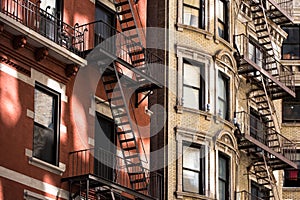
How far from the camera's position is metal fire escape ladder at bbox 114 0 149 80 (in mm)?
34781

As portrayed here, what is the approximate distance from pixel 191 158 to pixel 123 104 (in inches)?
242

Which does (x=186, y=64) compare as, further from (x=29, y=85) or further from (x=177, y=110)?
(x=29, y=85)

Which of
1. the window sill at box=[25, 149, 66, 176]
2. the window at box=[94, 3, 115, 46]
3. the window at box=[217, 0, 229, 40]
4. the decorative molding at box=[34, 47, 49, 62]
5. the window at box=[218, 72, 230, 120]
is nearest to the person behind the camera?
the window sill at box=[25, 149, 66, 176]

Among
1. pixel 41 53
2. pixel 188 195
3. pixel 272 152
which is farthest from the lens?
pixel 272 152

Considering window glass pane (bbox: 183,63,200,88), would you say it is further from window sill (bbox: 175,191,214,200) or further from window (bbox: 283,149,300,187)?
window (bbox: 283,149,300,187)

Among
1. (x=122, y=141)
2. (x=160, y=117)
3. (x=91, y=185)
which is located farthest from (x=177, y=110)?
(x=91, y=185)

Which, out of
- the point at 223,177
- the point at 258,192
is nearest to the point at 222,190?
the point at 223,177

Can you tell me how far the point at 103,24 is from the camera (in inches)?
1351

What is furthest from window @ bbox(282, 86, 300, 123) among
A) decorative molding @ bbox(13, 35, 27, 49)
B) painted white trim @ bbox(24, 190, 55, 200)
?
decorative molding @ bbox(13, 35, 27, 49)

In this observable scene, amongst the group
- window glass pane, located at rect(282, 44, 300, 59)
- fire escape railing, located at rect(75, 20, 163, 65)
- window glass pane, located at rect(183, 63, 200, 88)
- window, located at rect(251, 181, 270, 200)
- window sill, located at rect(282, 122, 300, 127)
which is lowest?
window, located at rect(251, 181, 270, 200)

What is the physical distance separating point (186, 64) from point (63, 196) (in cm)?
1093

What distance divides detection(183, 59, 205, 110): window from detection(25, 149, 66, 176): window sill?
9864 millimetres

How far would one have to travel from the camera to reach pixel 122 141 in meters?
33.7

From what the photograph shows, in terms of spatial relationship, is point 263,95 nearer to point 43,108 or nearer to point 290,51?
point 290,51
